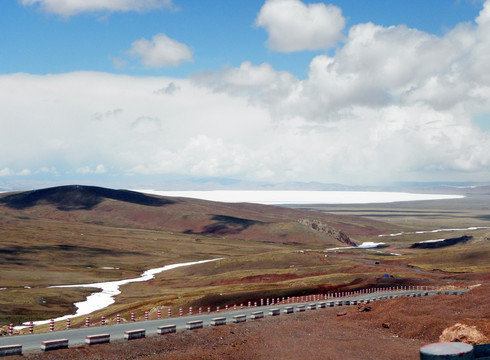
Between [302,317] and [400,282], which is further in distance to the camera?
[400,282]

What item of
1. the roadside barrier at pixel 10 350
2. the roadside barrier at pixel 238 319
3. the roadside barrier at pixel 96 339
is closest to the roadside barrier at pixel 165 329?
the roadside barrier at pixel 96 339

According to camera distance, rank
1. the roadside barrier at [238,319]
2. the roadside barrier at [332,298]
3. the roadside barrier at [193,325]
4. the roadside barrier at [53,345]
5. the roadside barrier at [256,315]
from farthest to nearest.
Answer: the roadside barrier at [332,298]
the roadside barrier at [256,315]
the roadside barrier at [238,319]
the roadside barrier at [193,325]
the roadside barrier at [53,345]

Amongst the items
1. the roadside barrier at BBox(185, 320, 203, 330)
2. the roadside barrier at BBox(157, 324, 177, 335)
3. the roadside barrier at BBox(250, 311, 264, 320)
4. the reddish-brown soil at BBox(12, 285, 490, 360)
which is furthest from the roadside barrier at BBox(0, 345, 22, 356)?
the roadside barrier at BBox(250, 311, 264, 320)

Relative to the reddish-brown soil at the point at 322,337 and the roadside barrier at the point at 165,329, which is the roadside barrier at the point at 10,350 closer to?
the reddish-brown soil at the point at 322,337

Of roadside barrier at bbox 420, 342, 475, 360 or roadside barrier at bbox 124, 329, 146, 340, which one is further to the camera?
roadside barrier at bbox 124, 329, 146, 340

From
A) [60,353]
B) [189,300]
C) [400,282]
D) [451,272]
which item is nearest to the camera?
[60,353]

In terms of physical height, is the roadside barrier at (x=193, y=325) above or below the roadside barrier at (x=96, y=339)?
below

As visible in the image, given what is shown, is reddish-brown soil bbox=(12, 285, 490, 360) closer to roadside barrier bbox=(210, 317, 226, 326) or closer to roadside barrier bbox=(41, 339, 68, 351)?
roadside barrier bbox=(41, 339, 68, 351)

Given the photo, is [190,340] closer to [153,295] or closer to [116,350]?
[116,350]

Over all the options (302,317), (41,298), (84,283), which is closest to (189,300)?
(302,317)
